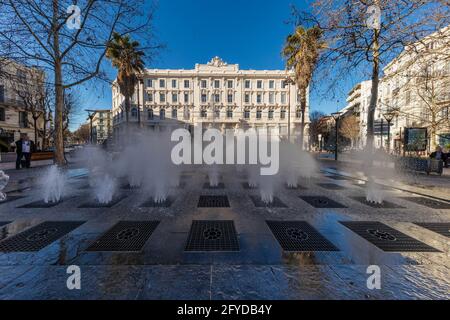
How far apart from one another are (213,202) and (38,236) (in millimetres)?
3770

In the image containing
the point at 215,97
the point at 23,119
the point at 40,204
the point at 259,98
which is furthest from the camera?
the point at 259,98

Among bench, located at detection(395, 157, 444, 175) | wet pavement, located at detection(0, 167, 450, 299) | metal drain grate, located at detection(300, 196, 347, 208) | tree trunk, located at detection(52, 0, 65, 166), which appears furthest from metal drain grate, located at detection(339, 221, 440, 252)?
tree trunk, located at detection(52, 0, 65, 166)

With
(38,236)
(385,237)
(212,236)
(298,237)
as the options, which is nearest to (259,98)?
(385,237)

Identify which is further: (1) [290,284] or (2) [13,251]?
(2) [13,251]

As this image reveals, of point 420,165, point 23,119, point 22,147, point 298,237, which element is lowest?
point 298,237

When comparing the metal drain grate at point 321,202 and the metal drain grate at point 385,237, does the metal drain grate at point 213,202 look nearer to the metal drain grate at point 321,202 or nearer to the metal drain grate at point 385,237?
the metal drain grate at point 321,202

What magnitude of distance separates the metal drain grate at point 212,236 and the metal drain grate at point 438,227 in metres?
3.84

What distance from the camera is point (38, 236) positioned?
3.68m

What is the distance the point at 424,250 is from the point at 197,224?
3752mm

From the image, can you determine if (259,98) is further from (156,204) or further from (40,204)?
(40,204)

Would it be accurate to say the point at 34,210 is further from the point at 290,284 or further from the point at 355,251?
the point at 355,251
